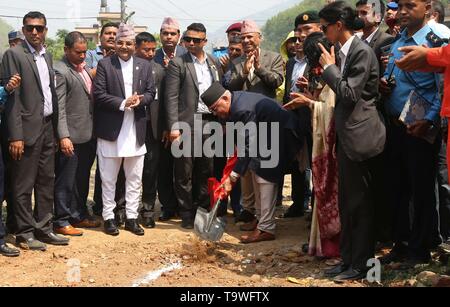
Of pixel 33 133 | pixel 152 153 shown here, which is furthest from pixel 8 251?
pixel 152 153

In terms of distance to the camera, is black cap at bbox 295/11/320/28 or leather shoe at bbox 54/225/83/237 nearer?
leather shoe at bbox 54/225/83/237

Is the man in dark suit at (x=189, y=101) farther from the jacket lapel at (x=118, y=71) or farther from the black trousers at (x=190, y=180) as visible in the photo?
the jacket lapel at (x=118, y=71)

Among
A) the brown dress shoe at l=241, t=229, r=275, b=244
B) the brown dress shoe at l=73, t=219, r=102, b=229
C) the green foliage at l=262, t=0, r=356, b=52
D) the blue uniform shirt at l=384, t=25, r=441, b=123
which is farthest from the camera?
the green foliage at l=262, t=0, r=356, b=52

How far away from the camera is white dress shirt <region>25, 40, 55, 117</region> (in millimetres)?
6082

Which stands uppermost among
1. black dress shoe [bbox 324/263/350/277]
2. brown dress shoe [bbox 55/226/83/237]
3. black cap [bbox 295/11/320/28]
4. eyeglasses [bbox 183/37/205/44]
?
black cap [bbox 295/11/320/28]

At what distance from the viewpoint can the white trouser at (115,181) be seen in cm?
669

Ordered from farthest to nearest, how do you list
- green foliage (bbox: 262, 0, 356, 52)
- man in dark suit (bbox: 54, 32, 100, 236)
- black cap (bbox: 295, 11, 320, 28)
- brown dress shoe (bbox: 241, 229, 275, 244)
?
1. green foliage (bbox: 262, 0, 356, 52)
2. black cap (bbox: 295, 11, 320, 28)
3. man in dark suit (bbox: 54, 32, 100, 236)
4. brown dress shoe (bbox: 241, 229, 275, 244)

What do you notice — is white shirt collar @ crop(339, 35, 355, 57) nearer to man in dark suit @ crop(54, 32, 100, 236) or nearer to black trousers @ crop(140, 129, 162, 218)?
black trousers @ crop(140, 129, 162, 218)

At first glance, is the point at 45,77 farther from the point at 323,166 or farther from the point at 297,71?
the point at 323,166

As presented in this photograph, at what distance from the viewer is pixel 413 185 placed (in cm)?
491

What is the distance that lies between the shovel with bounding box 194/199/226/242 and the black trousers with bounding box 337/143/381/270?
144cm

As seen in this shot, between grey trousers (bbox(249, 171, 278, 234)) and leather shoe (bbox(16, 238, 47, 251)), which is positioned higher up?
grey trousers (bbox(249, 171, 278, 234))

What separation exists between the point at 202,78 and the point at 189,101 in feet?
1.09

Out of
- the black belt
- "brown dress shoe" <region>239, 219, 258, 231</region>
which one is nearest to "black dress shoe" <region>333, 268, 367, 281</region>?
"brown dress shoe" <region>239, 219, 258, 231</region>
